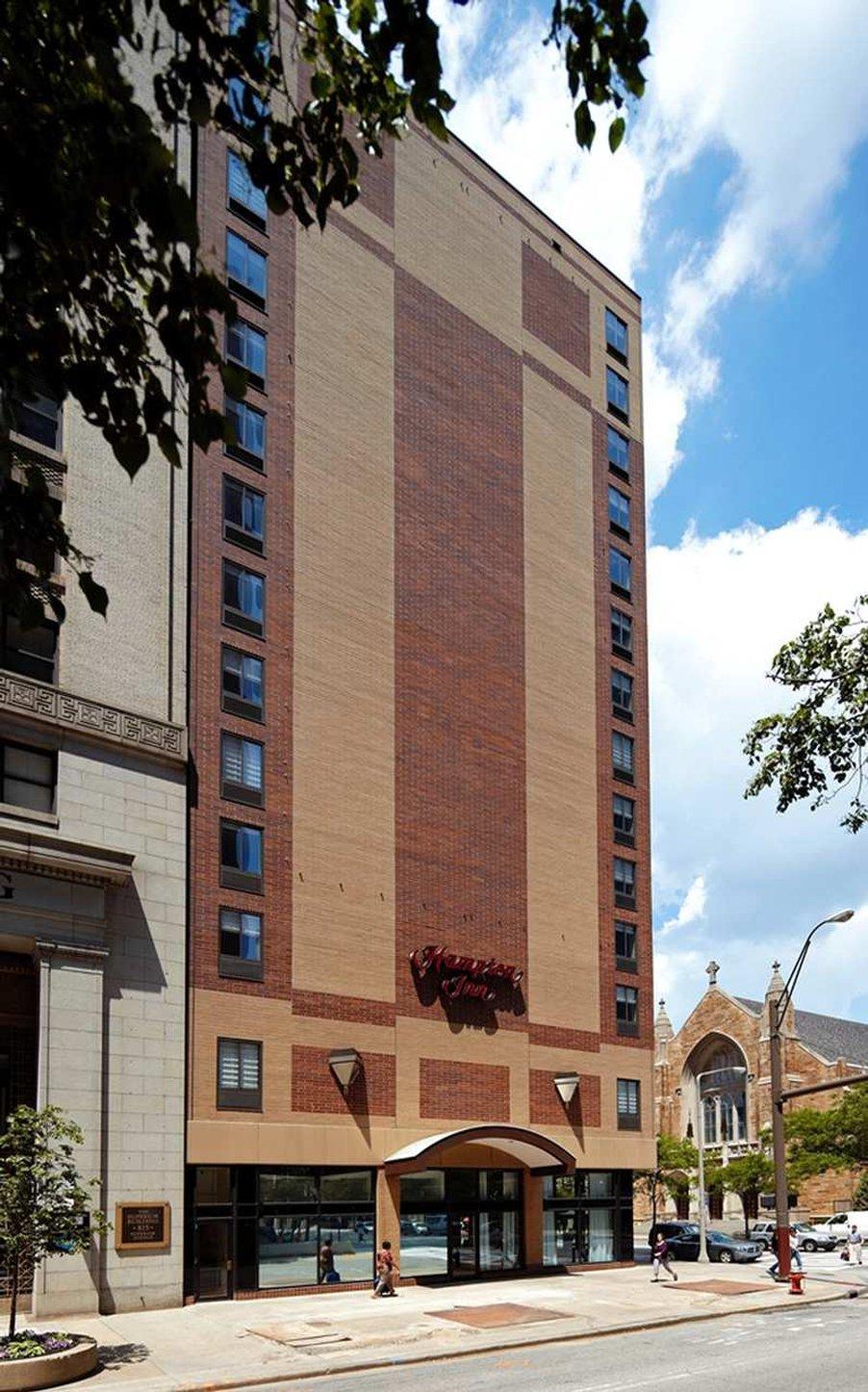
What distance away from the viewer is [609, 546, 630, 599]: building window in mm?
53188

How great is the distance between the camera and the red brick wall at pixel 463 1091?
41.2 meters

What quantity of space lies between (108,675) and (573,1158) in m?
20.2

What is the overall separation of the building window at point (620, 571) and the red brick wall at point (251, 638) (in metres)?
16.5

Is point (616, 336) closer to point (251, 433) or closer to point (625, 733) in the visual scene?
point (625, 733)

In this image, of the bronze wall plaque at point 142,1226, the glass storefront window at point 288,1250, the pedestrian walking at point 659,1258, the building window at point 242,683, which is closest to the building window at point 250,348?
the building window at point 242,683

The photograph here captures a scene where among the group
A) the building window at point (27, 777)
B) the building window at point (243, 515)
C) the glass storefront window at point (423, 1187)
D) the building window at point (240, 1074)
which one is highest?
the building window at point (243, 515)

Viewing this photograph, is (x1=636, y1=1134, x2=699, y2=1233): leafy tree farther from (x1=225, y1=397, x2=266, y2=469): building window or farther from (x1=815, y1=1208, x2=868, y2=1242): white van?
(x1=225, y1=397, x2=266, y2=469): building window

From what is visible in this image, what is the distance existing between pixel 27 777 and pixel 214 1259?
12319 mm

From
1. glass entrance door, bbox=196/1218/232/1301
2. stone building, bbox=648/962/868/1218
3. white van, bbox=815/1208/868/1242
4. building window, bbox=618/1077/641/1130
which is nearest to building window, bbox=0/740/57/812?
glass entrance door, bbox=196/1218/232/1301

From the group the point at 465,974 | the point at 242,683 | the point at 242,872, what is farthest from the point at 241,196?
the point at 465,974

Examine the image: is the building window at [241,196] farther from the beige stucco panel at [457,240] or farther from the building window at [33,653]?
the building window at [33,653]

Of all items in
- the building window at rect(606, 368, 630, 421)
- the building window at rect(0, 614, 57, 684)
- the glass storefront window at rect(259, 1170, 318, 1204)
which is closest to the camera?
the building window at rect(0, 614, 57, 684)

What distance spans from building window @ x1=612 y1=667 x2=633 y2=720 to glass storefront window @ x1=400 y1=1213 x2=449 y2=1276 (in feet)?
61.5

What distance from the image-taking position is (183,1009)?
34125 millimetres
